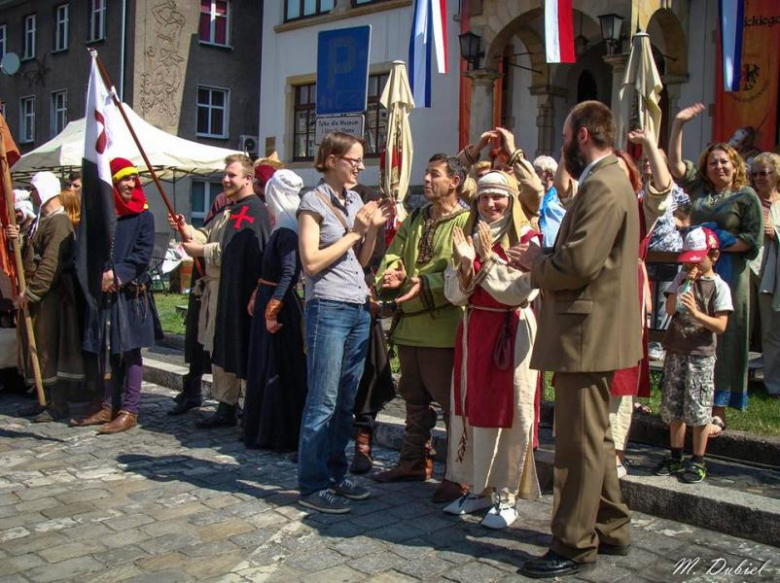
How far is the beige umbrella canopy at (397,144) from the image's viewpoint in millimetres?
6023

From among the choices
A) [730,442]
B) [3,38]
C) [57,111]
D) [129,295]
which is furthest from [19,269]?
[3,38]

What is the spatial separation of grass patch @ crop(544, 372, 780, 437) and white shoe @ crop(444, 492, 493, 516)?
60.8 inches

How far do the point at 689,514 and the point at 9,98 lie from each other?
32713mm

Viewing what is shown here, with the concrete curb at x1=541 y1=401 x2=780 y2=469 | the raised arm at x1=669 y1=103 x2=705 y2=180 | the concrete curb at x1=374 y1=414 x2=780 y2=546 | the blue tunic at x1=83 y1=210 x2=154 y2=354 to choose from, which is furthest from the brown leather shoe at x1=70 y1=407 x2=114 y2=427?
the raised arm at x1=669 y1=103 x2=705 y2=180

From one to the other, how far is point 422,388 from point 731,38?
29.1 feet

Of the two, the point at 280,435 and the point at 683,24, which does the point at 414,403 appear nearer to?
the point at 280,435

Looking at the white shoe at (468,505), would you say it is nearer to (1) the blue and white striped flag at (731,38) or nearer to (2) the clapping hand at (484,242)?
(2) the clapping hand at (484,242)

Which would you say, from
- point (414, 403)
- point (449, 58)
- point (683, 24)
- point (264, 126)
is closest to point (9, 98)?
point (264, 126)

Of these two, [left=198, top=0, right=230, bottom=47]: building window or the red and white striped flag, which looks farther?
[left=198, top=0, right=230, bottom=47]: building window

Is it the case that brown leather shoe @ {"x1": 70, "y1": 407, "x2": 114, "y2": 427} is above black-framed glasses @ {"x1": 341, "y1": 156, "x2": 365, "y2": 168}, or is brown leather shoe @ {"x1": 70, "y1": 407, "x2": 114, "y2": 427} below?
below

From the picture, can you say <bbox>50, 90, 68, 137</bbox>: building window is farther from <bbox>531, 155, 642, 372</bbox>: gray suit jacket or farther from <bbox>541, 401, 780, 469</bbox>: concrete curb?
<bbox>531, 155, 642, 372</bbox>: gray suit jacket

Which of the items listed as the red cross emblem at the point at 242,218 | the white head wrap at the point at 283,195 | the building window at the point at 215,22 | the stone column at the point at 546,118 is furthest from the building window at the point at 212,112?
the white head wrap at the point at 283,195

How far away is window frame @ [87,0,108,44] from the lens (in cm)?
2698

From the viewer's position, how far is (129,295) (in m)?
6.87
